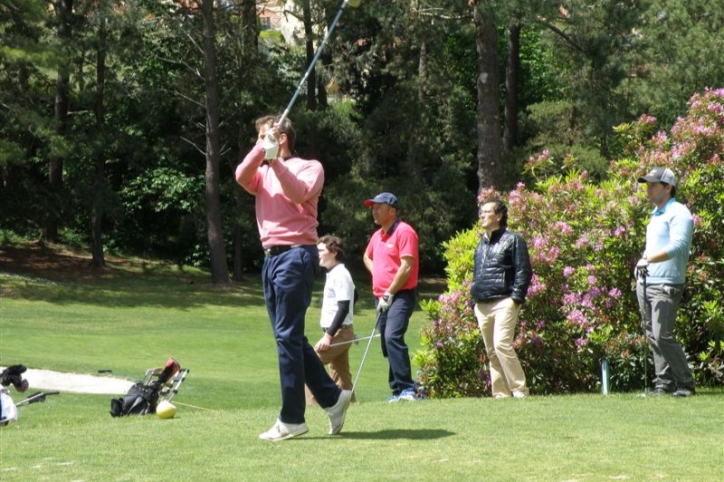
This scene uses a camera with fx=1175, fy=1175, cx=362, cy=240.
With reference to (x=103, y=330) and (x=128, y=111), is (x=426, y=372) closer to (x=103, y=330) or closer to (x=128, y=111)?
(x=103, y=330)

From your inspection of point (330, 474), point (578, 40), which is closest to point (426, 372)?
point (330, 474)

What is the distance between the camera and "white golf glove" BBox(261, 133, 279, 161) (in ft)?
23.4

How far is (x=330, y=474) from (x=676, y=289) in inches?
183

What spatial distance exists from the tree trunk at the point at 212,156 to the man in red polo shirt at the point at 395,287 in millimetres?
26023

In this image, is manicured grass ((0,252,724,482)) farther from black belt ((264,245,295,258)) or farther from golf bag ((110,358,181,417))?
black belt ((264,245,295,258))

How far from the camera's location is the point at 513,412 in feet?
29.3

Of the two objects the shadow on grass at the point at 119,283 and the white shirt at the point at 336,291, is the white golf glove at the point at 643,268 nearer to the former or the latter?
the white shirt at the point at 336,291

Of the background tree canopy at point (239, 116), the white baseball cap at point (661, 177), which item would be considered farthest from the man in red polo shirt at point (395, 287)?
the background tree canopy at point (239, 116)

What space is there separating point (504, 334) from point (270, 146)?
13.8 feet

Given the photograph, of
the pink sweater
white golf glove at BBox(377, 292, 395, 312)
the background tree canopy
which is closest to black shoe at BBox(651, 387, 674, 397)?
white golf glove at BBox(377, 292, 395, 312)

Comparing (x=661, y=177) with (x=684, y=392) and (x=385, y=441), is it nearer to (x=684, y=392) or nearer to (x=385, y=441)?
(x=684, y=392)

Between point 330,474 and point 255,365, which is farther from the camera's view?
point 255,365

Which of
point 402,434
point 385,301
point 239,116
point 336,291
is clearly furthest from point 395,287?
point 239,116

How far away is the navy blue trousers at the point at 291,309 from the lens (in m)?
7.31
